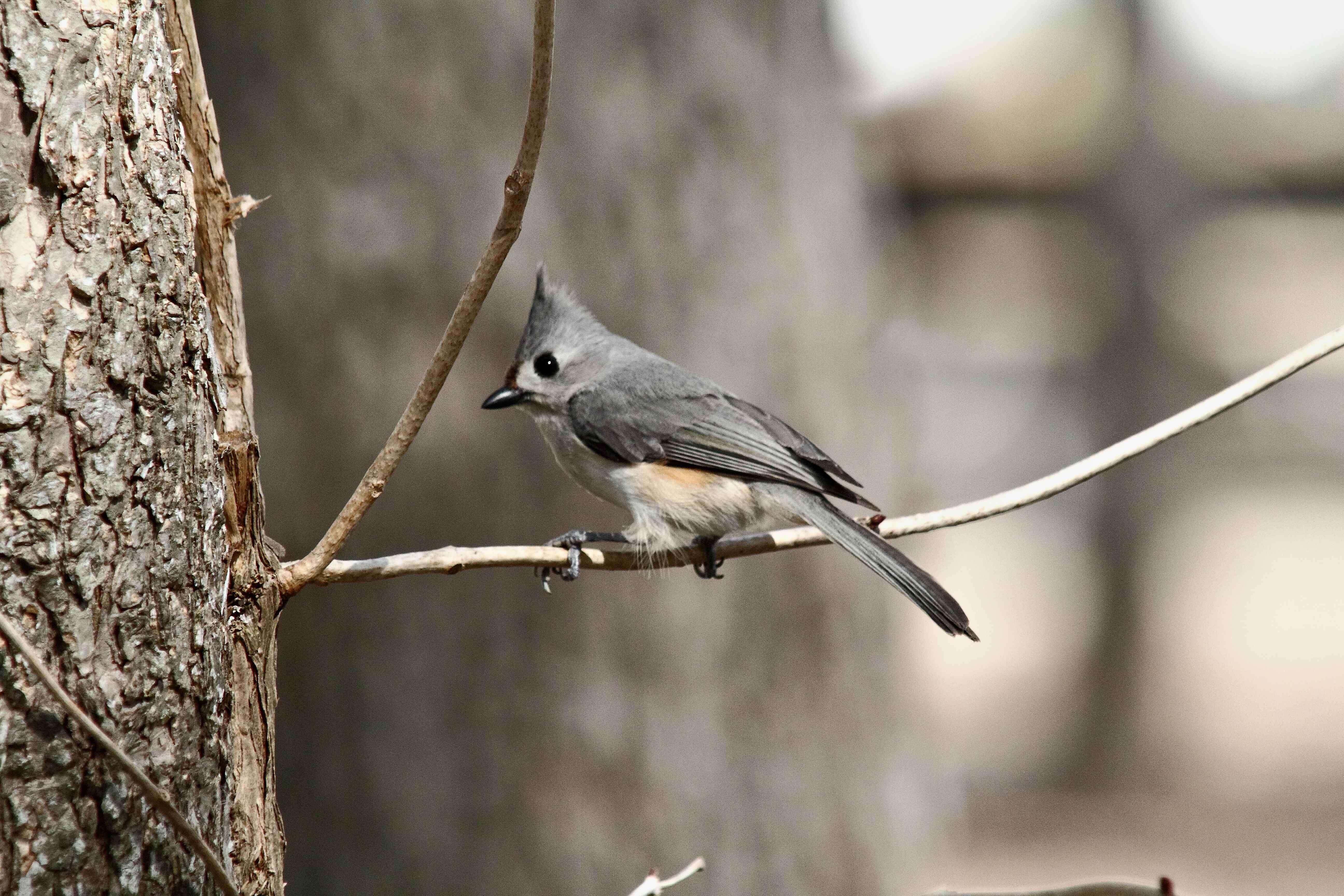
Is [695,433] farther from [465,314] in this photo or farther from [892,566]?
[465,314]

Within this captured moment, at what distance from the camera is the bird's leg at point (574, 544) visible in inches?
70.5

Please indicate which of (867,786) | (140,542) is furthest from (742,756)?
(140,542)

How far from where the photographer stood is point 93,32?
1.13 meters

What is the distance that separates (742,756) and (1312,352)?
249 centimetres

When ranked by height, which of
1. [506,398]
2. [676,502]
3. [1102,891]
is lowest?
[1102,891]

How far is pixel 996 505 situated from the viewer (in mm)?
1528

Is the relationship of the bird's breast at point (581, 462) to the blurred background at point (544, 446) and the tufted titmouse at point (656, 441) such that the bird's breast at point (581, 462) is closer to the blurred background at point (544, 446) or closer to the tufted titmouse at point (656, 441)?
the tufted titmouse at point (656, 441)

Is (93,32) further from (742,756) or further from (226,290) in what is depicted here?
(742,756)

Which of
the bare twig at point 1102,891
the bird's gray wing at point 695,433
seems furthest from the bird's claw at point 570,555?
the bare twig at point 1102,891

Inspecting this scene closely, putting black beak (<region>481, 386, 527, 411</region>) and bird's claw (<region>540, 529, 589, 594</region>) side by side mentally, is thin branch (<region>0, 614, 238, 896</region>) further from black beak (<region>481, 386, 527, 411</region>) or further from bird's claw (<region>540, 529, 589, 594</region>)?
black beak (<region>481, 386, 527, 411</region>)

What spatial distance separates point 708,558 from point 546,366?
0.69m

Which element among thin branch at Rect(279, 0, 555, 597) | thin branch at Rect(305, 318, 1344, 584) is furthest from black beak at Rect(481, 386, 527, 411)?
thin branch at Rect(279, 0, 555, 597)

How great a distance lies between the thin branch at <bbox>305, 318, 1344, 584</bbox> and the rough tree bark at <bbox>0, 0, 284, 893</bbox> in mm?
178

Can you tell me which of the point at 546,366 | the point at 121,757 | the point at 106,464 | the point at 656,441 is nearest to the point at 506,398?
the point at 546,366
